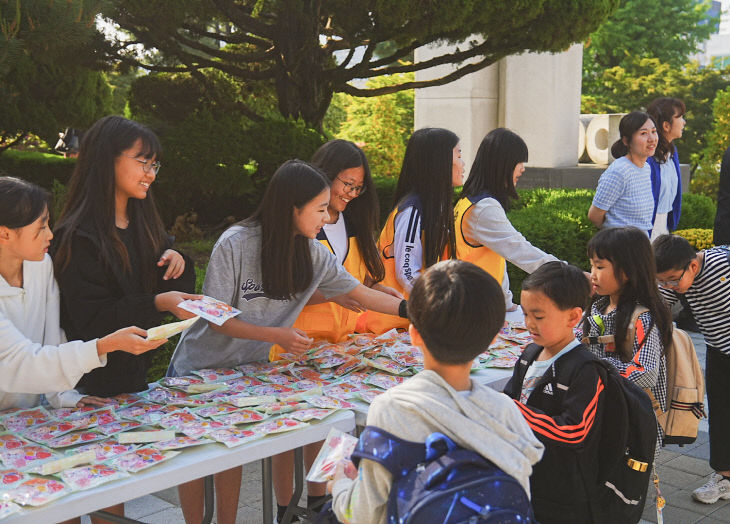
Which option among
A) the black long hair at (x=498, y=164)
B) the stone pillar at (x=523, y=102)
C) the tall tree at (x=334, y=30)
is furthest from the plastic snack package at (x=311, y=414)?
the stone pillar at (x=523, y=102)

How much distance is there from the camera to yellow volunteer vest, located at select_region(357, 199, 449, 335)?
145 inches

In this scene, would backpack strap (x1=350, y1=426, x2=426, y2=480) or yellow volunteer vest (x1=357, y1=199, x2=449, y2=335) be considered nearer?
backpack strap (x1=350, y1=426, x2=426, y2=480)

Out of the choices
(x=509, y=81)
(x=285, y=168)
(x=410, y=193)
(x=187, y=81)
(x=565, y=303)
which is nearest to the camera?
(x=565, y=303)

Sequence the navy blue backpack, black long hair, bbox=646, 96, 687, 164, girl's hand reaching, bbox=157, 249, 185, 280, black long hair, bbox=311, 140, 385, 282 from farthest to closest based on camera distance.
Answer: black long hair, bbox=646, 96, 687, 164 → black long hair, bbox=311, 140, 385, 282 → girl's hand reaching, bbox=157, 249, 185, 280 → the navy blue backpack

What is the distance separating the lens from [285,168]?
2928mm

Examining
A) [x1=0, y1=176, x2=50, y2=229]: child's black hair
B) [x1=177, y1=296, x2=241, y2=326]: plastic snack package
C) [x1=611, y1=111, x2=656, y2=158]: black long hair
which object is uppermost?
[x1=611, y1=111, x2=656, y2=158]: black long hair

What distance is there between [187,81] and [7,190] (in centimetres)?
856

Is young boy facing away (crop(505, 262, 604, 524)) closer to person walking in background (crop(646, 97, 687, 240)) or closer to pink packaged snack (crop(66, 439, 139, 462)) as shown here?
pink packaged snack (crop(66, 439, 139, 462))

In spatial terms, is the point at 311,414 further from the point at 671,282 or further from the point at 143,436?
the point at 671,282

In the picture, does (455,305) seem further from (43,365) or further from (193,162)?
(193,162)

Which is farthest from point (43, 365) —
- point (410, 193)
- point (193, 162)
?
point (193, 162)

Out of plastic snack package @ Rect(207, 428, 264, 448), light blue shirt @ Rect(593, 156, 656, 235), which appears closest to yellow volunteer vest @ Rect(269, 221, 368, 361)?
plastic snack package @ Rect(207, 428, 264, 448)

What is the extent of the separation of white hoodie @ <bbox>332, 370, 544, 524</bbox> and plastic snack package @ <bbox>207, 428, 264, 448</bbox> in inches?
24.2

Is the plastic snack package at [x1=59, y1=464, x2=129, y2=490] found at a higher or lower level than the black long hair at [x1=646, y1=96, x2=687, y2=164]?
lower
